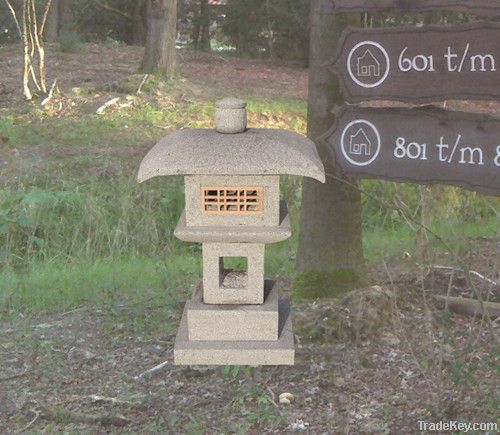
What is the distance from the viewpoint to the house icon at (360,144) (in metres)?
3.60

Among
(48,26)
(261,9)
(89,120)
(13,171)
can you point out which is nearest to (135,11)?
(48,26)

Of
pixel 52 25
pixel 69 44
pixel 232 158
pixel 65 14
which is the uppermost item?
pixel 65 14

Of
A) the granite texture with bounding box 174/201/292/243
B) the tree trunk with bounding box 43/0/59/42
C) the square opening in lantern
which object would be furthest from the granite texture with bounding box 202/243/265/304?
the tree trunk with bounding box 43/0/59/42

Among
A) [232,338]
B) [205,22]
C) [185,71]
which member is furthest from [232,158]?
[205,22]

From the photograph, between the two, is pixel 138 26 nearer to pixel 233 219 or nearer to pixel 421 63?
pixel 421 63

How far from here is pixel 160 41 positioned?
12781 millimetres

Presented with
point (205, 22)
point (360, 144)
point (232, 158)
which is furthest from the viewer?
point (205, 22)

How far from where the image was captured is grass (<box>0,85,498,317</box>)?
239 inches

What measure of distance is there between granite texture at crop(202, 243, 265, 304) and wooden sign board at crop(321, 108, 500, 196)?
0.72 metres

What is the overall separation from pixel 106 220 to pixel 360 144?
15.2 feet

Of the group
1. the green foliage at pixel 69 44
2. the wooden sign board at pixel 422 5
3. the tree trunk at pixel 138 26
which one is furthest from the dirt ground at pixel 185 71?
the wooden sign board at pixel 422 5

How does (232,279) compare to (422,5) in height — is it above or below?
below

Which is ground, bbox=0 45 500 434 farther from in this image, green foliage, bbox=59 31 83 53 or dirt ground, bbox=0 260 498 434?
green foliage, bbox=59 31 83 53

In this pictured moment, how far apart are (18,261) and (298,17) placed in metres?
11.6
